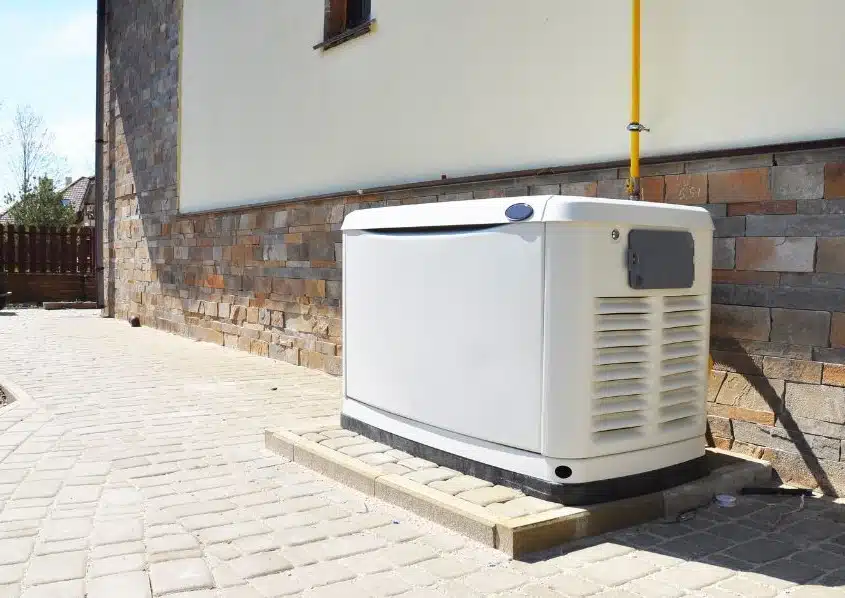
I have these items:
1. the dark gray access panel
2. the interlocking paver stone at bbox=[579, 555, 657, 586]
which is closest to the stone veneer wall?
the dark gray access panel

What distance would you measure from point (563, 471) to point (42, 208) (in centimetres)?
3572

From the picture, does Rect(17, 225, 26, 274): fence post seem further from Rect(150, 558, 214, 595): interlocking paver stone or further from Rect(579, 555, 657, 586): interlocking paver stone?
Rect(579, 555, 657, 586): interlocking paver stone

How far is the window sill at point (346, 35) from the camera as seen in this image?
7195mm

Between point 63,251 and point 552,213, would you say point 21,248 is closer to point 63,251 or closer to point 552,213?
point 63,251

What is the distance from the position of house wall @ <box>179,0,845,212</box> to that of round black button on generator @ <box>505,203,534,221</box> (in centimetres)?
164

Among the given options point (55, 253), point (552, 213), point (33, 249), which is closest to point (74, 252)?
point (55, 253)

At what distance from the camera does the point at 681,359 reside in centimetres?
360

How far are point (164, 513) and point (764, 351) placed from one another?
3158 mm

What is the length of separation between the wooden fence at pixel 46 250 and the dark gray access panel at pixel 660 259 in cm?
1894

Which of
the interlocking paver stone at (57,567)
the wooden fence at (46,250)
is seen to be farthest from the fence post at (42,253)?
the interlocking paver stone at (57,567)

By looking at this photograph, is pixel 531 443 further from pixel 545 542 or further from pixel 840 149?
pixel 840 149

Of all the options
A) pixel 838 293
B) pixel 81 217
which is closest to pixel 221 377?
pixel 838 293

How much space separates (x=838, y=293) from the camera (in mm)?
3762

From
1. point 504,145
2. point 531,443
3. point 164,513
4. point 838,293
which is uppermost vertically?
point 504,145
